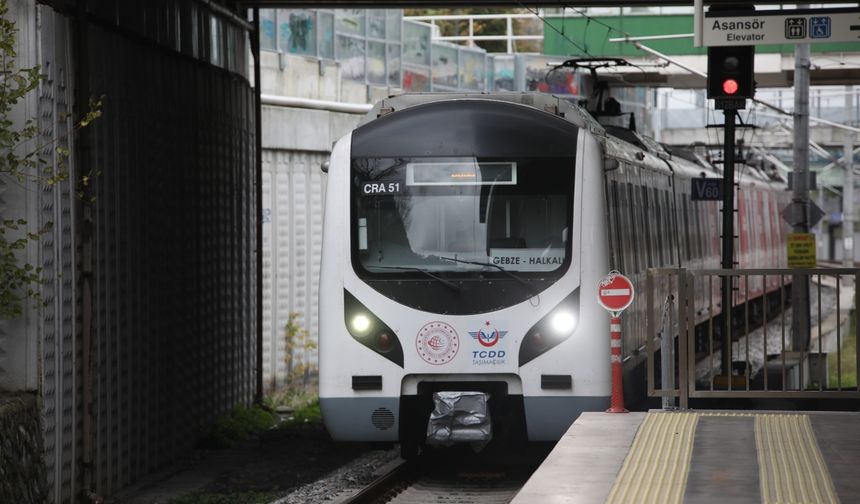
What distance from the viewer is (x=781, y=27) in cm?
1206

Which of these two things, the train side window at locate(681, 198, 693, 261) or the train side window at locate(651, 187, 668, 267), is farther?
the train side window at locate(681, 198, 693, 261)

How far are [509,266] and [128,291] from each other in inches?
129

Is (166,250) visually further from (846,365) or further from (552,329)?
(846,365)

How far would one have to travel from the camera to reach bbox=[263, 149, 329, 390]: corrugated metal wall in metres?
20.5

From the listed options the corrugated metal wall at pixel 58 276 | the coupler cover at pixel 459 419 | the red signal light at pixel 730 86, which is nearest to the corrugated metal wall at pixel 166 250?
the corrugated metal wall at pixel 58 276

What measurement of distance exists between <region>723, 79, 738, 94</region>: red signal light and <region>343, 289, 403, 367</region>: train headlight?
16.7ft

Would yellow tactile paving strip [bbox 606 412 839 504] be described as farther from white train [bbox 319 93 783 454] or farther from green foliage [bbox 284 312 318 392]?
green foliage [bbox 284 312 318 392]

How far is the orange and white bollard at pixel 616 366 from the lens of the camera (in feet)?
37.5

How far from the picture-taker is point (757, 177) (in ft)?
110

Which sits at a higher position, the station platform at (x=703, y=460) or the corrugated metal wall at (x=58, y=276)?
the corrugated metal wall at (x=58, y=276)

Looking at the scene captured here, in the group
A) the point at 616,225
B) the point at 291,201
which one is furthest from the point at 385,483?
the point at 291,201

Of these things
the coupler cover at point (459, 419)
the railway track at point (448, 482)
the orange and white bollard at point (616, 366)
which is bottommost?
the railway track at point (448, 482)

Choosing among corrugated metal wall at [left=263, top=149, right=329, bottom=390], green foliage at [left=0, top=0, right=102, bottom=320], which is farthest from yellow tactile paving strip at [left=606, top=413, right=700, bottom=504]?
corrugated metal wall at [left=263, top=149, right=329, bottom=390]

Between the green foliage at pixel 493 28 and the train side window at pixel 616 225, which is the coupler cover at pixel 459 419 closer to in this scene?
the train side window at pixel 616 225
